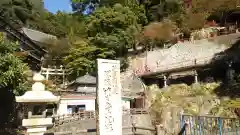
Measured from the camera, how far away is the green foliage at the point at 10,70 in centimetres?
1191

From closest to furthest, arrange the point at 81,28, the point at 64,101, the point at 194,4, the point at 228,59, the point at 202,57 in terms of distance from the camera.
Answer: the point at 228,59
the point at 64,101
the point at 202,57
the point at 194,4
the point at 81,28

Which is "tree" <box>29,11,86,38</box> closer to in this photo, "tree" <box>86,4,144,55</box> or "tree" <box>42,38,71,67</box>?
"tree" <box>42,38,71,67</box>

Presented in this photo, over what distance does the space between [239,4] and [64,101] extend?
20.1 meters

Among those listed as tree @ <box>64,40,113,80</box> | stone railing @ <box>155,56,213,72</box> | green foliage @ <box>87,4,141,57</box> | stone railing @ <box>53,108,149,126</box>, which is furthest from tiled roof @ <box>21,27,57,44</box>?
stone railing @ <box>155,56,213,72</box>

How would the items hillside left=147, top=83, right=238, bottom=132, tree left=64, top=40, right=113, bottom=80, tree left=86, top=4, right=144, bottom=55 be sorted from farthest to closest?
tree left=86, top=4, right=144, bottom=55, tree left=64, top=40, right=113, bottom=80, hillside left=147, top=83, right=238, bottom=132

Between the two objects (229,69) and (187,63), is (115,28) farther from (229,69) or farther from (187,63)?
(229,69)

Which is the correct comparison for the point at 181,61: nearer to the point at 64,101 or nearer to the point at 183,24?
the point at 183,24

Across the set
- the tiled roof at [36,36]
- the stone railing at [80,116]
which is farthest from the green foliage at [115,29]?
the stone railing at [80,116]

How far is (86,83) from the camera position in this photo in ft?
90.2

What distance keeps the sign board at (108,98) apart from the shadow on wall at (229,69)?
14171 millimetres

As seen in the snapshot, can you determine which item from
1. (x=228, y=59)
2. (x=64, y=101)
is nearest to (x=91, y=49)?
(x=64, y=101)

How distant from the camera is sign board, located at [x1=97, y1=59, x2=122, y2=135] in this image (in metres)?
6.52

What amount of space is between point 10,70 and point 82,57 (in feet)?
57.0

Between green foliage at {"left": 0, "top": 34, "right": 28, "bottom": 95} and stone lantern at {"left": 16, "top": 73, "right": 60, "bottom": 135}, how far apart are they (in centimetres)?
528
